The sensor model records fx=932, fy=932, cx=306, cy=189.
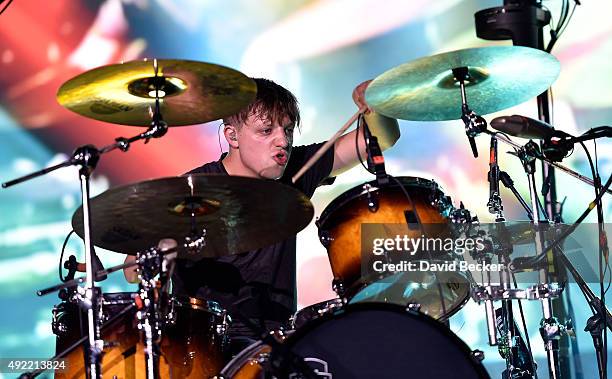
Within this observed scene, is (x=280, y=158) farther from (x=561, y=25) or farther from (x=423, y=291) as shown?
(x=561, y=25)

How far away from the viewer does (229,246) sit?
2961 mm

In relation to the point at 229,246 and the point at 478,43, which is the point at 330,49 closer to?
the point at 478,43

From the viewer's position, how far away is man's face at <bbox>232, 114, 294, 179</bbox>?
141 inches

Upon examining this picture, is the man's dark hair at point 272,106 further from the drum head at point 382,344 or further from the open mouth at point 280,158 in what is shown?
the drum head at point 382,344

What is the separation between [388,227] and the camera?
2965 mm

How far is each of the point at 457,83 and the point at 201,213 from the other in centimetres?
98

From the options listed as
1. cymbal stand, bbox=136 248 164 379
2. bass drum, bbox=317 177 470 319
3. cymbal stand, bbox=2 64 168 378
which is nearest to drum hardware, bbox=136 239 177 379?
cymbal stand, bbox=136 248 164 379

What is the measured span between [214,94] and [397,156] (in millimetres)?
1634

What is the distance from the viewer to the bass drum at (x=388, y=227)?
2.95 metres

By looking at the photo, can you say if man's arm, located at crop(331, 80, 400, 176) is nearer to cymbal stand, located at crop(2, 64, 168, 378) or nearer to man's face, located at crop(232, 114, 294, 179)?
man's face, located at crop(232, 114, 294, 179)

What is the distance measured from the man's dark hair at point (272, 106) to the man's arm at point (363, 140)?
0.74 feet

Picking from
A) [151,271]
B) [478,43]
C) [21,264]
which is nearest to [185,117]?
[151,271]

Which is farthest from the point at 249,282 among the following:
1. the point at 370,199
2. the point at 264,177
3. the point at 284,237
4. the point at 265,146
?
the point at 370,199

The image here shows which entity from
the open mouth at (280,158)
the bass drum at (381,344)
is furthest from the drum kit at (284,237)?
the open mouth at (280,158)
